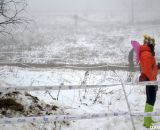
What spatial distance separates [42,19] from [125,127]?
51.4 m

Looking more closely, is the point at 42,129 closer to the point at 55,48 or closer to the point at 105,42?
the point at 55,48

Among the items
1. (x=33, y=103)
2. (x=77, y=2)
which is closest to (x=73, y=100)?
(x=33, y=103)

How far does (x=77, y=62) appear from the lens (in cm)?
2072

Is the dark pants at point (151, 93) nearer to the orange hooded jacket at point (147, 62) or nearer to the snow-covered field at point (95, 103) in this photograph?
the orange hooded jacket at point (147, 62)

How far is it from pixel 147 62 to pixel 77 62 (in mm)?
15175

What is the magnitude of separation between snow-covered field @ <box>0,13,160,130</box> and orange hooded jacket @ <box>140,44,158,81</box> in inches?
50.7

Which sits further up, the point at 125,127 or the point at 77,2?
the point at 77,2

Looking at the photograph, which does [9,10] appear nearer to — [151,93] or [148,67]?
[148,67]

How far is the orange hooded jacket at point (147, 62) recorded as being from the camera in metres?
5.66

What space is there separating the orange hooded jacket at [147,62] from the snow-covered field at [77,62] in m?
1.29

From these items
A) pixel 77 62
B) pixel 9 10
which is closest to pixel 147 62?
pixel 9 10

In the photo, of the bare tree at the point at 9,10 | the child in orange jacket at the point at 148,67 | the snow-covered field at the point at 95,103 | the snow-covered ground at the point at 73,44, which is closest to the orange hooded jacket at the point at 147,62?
the child in orange jacket at the point at 148,67

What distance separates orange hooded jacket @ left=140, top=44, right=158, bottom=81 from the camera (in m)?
5.66

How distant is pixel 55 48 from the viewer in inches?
1170
